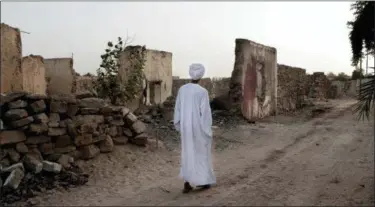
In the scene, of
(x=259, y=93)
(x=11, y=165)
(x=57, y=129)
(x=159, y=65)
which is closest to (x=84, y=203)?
(x=11, y=165)

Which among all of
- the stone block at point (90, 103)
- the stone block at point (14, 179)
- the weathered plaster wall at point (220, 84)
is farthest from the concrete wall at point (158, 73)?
the weathered plaster wall at point (220, 84)

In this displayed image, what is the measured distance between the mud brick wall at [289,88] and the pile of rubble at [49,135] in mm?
8764

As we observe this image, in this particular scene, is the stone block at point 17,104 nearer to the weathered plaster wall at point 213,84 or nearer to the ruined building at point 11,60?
the ruined building at point 11,60

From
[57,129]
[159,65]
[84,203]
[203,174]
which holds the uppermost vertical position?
[159,65]

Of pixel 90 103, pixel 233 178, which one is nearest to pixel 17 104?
pixel 90 103

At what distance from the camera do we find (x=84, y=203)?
4906 mm

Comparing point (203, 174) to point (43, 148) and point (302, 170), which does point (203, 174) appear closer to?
point (302, 170)

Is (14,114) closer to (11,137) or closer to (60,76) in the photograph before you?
(11,137)

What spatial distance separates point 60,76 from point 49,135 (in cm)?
522

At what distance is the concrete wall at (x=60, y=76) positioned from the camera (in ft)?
35.3

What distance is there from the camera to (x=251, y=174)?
5.93 meters

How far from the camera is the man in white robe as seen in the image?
5027 millimetres

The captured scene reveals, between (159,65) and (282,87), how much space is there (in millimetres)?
5080

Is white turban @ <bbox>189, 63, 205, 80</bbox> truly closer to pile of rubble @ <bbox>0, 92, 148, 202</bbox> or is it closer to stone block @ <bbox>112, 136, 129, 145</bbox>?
pile of rubble @ <bbox>0, 92, 148, 202</bbox>
